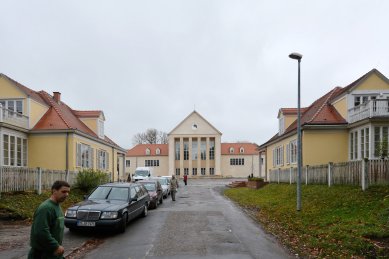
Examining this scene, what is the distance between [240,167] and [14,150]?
189ft

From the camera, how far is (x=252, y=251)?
29.7ft

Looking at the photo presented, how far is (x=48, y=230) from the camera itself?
4609mm

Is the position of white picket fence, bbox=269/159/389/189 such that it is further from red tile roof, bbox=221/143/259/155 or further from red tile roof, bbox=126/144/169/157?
red tile roof, bbox=126/144/169/157

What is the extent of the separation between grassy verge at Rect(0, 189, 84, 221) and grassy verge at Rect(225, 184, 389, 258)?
30.1 feet

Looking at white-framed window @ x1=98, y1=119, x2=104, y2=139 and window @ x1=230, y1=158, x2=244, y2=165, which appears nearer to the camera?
white-framed window @ x1=98, y1=119, x2=104, y2=139

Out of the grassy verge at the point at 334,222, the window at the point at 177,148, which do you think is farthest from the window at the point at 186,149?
the grassy verge at the point at 334,222

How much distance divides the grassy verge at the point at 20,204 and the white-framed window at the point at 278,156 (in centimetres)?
2001

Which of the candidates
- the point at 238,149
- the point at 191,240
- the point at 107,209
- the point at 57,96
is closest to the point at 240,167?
the point at 238,149

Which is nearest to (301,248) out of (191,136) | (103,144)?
(103,144)

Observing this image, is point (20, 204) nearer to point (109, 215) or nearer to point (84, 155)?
point (109, 215)

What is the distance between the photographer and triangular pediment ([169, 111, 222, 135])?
72938 millimetres

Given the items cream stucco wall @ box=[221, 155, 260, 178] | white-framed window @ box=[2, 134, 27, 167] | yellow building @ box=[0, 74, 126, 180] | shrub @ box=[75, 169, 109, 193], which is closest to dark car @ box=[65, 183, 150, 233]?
shrub @ box=[75, 169, 109, 193]

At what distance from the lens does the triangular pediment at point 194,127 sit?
239 ft

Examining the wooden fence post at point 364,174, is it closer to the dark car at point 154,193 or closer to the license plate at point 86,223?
the dark car at point 154,193
